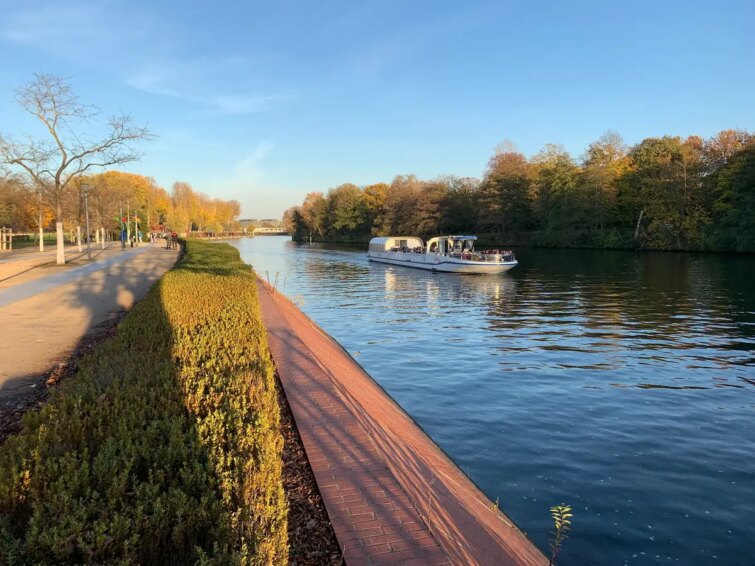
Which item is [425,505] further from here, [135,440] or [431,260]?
[431,260]

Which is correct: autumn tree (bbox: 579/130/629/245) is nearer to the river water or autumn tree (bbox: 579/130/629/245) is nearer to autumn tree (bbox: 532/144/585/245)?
autumn tree (bbox: 532/144/585/245)

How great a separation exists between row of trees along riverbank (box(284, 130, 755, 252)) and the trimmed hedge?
206 feet

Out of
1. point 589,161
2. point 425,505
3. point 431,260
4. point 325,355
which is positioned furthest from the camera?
point 589,161

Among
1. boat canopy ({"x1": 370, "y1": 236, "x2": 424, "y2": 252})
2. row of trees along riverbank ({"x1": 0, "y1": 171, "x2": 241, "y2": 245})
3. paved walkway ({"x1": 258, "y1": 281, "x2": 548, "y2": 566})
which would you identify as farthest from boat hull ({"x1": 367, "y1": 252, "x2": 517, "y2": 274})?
paved walkway ({"x1": 258, "y1": 281, "x2": 548, "y2": 566})

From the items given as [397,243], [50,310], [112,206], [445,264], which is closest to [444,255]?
[445,264]

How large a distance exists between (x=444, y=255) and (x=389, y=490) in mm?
42455

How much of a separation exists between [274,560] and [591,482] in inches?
229

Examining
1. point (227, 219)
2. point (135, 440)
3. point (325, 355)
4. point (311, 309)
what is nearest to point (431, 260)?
point (311, 309)

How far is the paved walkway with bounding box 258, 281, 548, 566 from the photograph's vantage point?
4.25 metres

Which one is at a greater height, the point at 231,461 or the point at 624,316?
the point at 231,461

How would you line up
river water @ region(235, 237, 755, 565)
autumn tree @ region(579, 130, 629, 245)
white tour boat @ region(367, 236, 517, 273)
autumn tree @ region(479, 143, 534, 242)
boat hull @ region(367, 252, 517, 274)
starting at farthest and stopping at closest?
autumn tree @ region(479, 143, 534, 242) → autumn tree @ region(579, 130, 629, 245) → white tour boat @ region(367, 236, 517, 273) → boat hull @ region(367, 252, 517, 274) → river water @ region(235, 237, 755, 565)

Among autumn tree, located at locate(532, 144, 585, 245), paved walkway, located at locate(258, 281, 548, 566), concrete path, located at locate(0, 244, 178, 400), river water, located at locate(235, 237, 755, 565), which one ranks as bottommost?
river water, located at locate(235, 237, 755, 565)

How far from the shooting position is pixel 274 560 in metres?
2.77

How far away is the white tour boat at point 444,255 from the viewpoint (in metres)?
42.0
